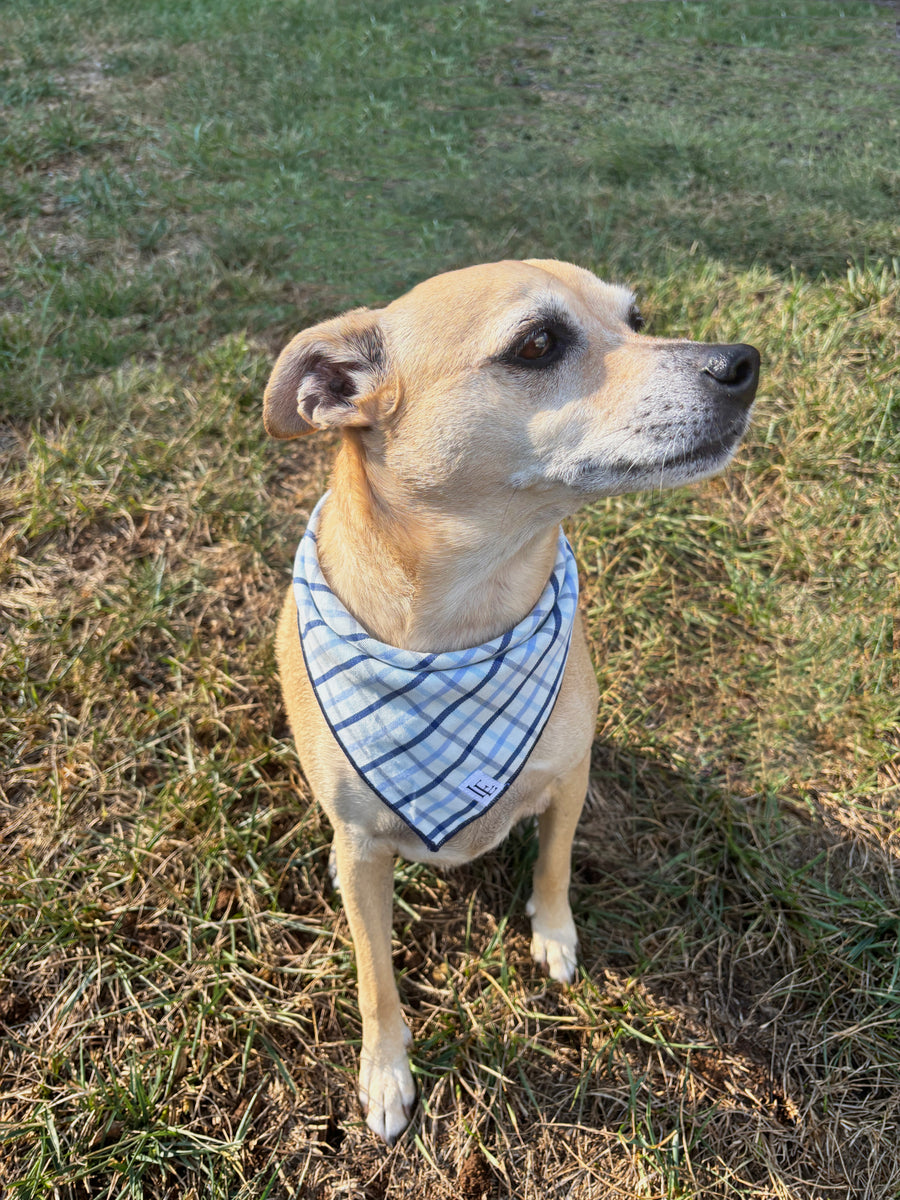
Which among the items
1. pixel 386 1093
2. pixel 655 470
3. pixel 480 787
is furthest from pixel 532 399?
pixel 386 1093

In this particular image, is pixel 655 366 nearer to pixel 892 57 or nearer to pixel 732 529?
pixel 732 529

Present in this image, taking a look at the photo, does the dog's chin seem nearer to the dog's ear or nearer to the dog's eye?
the dog's eye

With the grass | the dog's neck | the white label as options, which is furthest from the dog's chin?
the grass

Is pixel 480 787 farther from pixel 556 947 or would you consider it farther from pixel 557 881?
pixel 556 947

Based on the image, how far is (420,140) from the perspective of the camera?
6.39 metres

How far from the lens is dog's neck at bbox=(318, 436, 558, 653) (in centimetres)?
209

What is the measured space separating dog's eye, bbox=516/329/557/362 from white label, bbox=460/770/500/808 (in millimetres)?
1129

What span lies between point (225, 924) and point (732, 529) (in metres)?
2.85

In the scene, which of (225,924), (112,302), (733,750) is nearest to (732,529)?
(733,750)

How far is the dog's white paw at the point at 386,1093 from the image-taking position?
2461mm

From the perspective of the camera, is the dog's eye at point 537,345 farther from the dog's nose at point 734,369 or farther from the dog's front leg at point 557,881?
the dog's front leg at point 557,881

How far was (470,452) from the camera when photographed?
1995mm

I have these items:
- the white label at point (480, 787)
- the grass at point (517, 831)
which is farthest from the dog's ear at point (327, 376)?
the grass at point (517, 831)

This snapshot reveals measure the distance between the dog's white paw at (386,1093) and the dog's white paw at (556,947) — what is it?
1.90 ft
